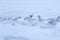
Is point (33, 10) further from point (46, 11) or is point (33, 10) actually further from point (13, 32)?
point (13, 32)

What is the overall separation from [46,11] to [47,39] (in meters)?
0.29

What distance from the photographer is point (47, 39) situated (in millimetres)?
911

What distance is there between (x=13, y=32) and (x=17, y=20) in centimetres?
13

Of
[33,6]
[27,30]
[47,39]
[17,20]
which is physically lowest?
[47,39]

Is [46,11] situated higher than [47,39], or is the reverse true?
[46,11]

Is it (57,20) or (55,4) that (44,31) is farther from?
(55,4)

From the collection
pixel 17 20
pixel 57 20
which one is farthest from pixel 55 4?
pixel 17 20

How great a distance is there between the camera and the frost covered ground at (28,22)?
0.92 meters

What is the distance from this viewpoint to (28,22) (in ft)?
3.09

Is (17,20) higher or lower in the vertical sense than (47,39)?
higher

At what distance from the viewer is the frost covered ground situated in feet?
3.02

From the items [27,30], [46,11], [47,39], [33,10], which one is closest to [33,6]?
[33,10]

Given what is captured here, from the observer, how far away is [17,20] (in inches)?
37.4

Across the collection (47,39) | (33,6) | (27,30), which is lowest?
(47,39)
